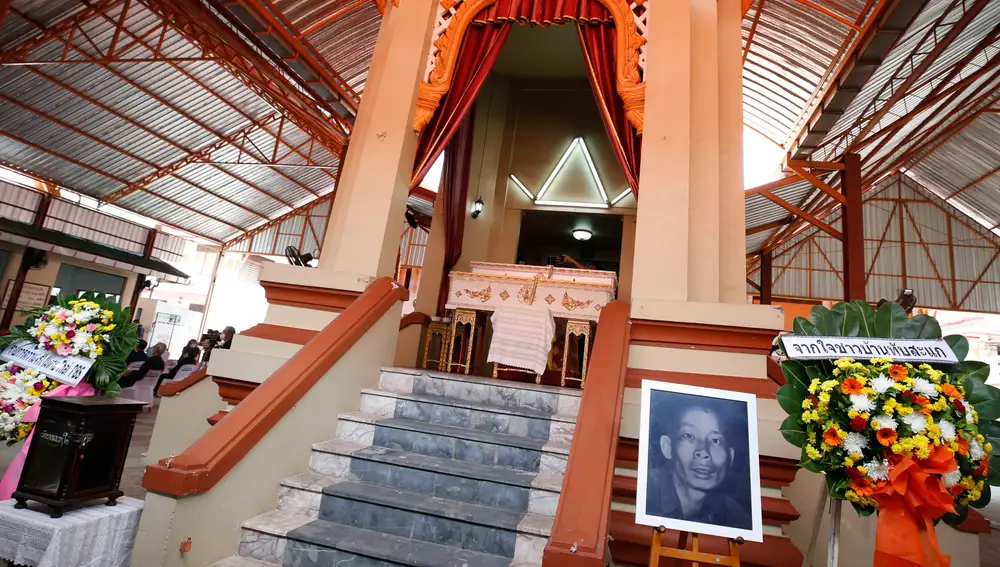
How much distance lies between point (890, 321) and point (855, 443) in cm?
59

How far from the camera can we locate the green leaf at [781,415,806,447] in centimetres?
202

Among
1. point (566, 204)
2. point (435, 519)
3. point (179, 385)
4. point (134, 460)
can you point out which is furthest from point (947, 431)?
point (134, 460)

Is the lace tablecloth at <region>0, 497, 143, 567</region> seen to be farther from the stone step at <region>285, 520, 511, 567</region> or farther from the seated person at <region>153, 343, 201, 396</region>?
the seated person at <region>153, 343, 201, 396</region>

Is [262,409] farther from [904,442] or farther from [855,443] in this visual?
[904,442]

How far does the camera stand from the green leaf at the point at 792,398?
209cm

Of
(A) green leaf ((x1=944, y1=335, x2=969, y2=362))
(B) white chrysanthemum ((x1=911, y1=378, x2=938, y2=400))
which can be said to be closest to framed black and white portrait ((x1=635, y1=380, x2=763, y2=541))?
(B) white chrysanthemum ((x1=911, y1=378, x2=938, y2=400))

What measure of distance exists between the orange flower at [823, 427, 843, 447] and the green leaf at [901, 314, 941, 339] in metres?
0.55

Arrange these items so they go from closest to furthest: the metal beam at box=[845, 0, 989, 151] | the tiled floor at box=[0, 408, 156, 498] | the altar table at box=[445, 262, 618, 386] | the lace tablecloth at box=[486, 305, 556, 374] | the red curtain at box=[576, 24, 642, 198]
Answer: the red curtain at box=[576, 24, 642, 198]
the tiled floor at box=[0, 408, 156, 498]
the lace tablecloth at box=[486, 305, 556, 374]
the altar table at box=[445, 262, 618, 386]
the metal beam at box=[845, 0, 989, 151]

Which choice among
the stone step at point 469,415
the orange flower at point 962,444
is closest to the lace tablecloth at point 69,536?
the stone step at point 469,415

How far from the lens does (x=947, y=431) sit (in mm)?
1744

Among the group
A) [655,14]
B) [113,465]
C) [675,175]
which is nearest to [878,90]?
[655,14]

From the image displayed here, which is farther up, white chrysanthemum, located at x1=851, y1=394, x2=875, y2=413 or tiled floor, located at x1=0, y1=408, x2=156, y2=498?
white chrysanthemum, located at x1=851, y1=394, x2=875, y2=413

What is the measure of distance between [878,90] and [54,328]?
38.3 feet

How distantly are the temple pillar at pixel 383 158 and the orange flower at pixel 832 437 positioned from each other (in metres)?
2.77
